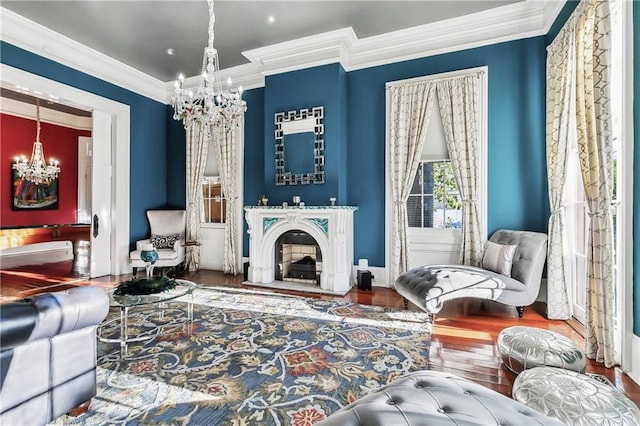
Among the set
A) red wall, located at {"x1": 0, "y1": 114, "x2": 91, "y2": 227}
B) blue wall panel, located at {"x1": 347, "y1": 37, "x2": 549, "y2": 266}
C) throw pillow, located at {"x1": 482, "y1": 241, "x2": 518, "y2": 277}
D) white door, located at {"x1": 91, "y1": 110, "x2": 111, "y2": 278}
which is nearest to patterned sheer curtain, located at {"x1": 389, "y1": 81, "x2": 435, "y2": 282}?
blue wall panel, located at {"x1": 347, "y1": 37, "x2": 549, "y2": 266}

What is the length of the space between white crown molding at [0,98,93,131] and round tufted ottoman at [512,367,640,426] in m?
8.08

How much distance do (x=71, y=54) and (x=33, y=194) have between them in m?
4.44

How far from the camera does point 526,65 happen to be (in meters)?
3.93

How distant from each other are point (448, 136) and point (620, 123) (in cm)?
199

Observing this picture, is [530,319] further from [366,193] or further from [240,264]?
[240,264]

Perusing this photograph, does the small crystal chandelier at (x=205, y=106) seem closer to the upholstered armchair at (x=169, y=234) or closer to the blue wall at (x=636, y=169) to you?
the upholstered armchair at (x=169, y=234)

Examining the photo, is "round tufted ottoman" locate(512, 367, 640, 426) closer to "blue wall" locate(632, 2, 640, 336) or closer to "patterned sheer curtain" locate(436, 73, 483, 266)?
"blue wall" locate(632, 2, 640, 336)

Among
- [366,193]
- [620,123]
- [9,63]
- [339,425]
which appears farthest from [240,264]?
[620,123]

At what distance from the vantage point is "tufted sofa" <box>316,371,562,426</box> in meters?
1.11

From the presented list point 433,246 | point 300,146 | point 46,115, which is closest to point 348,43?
point 300,146

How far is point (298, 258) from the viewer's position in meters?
4.98

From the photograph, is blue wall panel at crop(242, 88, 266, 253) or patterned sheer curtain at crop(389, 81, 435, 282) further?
blue wall panel at crop(242, 88, 266, 253)

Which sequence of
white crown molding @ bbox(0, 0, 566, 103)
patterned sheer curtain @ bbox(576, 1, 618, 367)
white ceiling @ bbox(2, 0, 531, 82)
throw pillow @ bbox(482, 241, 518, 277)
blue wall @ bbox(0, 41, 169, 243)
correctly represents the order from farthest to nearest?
blue wall @ bbox(0, 41, 169, 243), white crown molding @ bbox(0, 0, 566, 103), white ceiling @ bbox(2, 0, 531, 82), throw pillow @ bbox(482, 241, 518, 277), patterned sheer curtain @ bbox(576, 1, 618, 367)

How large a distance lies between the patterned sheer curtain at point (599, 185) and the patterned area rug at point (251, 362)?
4.23ft
